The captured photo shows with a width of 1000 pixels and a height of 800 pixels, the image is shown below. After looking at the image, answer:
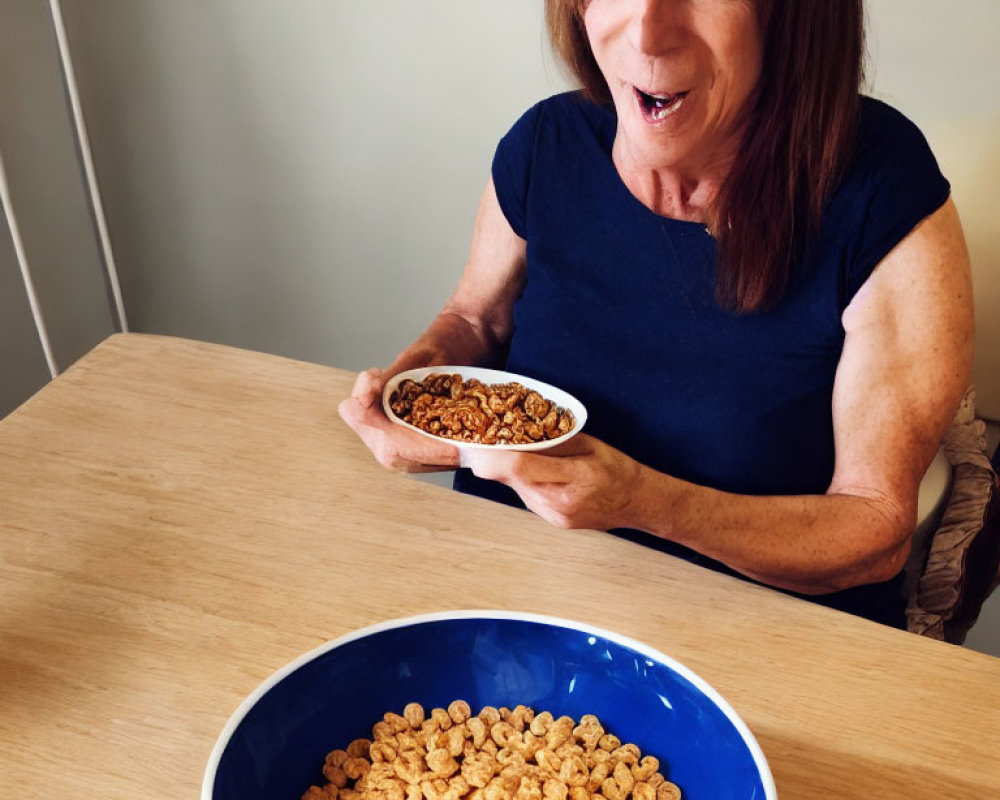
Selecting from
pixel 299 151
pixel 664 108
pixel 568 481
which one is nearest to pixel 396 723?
pixel 568 481

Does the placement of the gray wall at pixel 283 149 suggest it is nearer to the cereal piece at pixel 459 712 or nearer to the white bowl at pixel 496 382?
the white bowl at pixel 496 382

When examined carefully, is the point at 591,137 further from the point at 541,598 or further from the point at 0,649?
the point at 0,649

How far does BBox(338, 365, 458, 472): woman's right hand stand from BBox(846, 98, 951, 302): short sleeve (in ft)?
1.62

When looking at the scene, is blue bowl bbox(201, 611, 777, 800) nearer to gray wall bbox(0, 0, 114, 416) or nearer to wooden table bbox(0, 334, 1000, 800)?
wooden table bbox(0, 334, 1000, 800)

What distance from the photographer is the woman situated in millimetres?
1055

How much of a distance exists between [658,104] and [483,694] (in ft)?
2.18

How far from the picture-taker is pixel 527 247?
4.44 feet

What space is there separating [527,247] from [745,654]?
656mm

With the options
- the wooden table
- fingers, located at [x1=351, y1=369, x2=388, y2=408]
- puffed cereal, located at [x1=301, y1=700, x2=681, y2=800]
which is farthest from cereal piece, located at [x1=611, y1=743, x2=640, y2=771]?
fingers, located at [x1=351, y1=369, x2=388, y2=408]

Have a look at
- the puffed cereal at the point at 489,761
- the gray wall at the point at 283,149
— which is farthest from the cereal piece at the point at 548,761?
the gray wall at the point at 283,149

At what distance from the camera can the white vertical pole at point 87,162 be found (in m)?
2.13

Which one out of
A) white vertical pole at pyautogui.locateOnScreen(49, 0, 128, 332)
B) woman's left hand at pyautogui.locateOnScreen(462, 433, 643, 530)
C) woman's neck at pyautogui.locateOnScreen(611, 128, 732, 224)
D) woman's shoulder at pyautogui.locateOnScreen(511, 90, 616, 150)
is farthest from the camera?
white vertical pole at pyautogui.locateOnScreen(49, 0, 128, 332)

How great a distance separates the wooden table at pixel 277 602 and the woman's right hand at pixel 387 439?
47mm

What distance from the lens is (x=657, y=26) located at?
1.04 m
